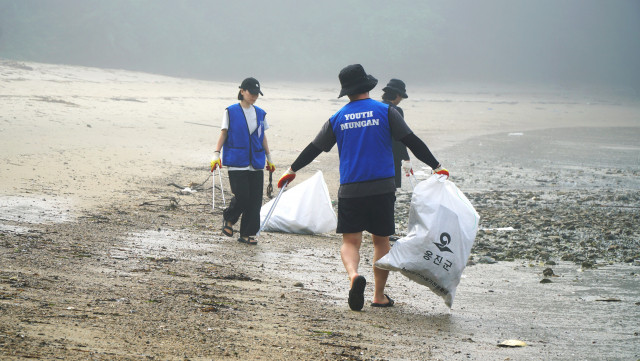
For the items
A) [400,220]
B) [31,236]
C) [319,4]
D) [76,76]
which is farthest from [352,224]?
[319,4]

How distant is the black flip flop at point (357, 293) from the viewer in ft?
13.9

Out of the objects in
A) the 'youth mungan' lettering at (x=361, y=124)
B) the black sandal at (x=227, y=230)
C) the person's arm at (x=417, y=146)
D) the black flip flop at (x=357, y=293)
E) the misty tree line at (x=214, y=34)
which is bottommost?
the black sandal at (x=227, y=230)

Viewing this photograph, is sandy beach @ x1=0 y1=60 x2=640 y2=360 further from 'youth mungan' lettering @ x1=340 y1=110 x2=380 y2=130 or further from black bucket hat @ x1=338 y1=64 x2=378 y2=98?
black bucket hat @ x1=338 y1=64 x2=378 y2=98

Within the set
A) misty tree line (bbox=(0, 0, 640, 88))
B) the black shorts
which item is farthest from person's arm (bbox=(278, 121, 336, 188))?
misty tree line (bbox=(0, 0, 640, 88))

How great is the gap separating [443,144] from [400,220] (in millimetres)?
9610

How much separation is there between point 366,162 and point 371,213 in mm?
330

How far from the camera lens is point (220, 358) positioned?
3195 mm

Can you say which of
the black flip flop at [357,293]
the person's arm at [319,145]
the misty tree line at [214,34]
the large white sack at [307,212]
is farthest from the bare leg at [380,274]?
the misty tree line at [214,34]

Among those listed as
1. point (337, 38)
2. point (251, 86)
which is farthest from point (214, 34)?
point (251, 86)

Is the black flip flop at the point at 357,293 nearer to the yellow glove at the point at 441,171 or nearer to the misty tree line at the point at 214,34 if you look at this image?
the yellow glove at the point at 441,171

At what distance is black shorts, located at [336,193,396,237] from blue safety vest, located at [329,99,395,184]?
0.13 m

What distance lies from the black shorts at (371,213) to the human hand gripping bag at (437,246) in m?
0.17

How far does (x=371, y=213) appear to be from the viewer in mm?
4449

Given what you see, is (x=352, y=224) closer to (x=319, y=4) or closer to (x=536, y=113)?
(x=536, y=113)
